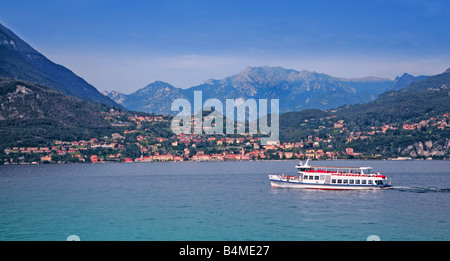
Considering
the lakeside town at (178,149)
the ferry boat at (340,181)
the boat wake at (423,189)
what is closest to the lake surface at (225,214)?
the boat wake at (423,189)

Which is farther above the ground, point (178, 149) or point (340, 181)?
point (340, 181)

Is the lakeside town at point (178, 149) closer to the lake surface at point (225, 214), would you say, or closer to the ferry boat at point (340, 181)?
the lake surface at point (225, 214)

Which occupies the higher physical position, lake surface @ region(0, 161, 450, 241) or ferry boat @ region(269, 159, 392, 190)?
ferry boat @ region(269, 159, 392, 190)

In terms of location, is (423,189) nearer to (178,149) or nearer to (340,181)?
(340,181)

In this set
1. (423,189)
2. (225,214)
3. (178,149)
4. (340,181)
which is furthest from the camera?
(178,149)

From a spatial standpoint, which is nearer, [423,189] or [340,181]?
[423,189]

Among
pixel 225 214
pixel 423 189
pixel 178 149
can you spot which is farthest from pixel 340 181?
pixel 178 149

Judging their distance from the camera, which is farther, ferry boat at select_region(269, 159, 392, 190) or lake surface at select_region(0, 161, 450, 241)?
ferry boat at select_region(269, 159, 392, 190)

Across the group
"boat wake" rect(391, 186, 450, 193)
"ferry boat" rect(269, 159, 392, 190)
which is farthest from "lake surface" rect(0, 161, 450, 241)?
"ferry boat" rect(269, 159, 392, 190)

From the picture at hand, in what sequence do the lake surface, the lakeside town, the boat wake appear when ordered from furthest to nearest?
the lakeside town, the boat wake, the lake surface

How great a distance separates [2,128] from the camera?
518ft

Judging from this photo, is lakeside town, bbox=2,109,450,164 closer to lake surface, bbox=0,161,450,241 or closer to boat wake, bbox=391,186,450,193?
lake surface, bbox=0,161,450,241

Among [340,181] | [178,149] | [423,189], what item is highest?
[340,181]
